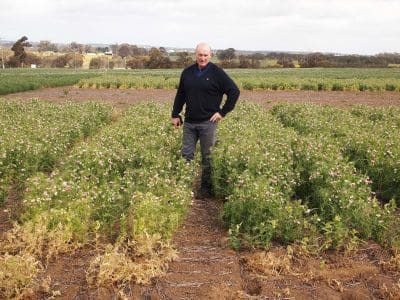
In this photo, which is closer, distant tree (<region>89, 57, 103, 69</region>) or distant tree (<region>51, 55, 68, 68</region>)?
distant tree (<region>89, 57, 103, 69</region>)

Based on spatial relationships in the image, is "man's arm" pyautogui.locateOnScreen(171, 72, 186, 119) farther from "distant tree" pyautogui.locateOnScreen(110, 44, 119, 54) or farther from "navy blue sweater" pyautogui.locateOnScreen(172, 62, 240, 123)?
"distant tree" pyautogui.locateOnScreen(110, 44, 119, 54)

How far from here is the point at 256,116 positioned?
560 inches

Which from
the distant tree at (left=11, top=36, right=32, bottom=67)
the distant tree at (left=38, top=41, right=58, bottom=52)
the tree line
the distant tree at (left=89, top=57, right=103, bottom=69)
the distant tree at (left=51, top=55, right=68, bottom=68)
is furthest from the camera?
the distant tree at (left=38, top=41, right=58, bottom=52)

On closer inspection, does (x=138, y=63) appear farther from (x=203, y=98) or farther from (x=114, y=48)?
(x=203, y=98)

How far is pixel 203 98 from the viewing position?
703 cm

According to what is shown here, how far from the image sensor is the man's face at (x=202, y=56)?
22.1 feet

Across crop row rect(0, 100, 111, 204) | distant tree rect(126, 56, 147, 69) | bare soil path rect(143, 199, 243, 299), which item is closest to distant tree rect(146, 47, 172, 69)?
distant tree rect(126, 56, 147, 69)

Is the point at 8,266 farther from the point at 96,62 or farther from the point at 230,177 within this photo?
the point at 96,62

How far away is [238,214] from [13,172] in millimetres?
4391

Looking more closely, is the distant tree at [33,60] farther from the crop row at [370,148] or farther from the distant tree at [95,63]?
the crop row at [370,148]

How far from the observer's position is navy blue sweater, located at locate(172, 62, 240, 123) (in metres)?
6.94

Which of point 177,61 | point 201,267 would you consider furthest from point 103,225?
point 177,61

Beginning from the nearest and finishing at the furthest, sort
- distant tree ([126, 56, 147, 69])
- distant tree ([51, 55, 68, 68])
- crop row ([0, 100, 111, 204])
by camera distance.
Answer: crop row ([0, 100, 111, 204])
distant tree ([126, 56, 147, 69])
distant tree ([51, 55, 68, 68])

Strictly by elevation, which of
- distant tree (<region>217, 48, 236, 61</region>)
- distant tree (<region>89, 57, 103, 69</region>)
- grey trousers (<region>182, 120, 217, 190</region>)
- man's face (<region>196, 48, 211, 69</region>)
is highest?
distant tree (<region>217, 48, 236, 61</region>)
